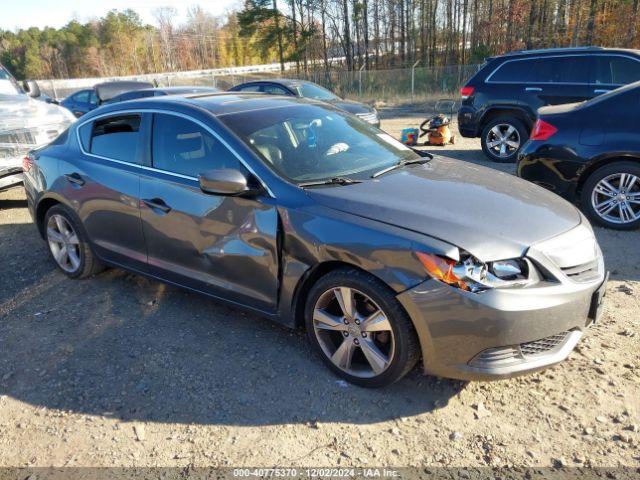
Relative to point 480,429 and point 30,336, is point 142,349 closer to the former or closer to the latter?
point 30,336

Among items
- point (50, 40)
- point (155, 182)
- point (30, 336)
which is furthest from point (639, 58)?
point (50, 40)

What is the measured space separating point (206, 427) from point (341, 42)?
141 feet

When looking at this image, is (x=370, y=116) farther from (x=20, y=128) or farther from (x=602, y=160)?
(x=20, y=128)

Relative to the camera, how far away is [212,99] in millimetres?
3951

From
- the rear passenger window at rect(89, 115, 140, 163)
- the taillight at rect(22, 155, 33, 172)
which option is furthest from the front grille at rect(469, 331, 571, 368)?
the taillight at rect(22, 155, 33, 172)

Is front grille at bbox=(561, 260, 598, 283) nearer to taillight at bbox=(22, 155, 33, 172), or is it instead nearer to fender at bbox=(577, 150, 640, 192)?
fender at bbox=(577, 150, 640, 192)

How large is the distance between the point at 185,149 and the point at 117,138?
33.5 inches

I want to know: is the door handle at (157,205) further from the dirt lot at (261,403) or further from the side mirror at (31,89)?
the side mirror at (31,89)

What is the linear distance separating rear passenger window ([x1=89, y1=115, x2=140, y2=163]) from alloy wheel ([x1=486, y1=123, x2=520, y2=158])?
7068 millimetres

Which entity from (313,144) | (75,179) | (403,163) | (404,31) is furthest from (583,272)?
(404,31)

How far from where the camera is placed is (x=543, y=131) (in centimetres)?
573

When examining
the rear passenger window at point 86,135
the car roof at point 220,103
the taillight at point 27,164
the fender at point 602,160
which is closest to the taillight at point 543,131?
the fender at point 602,160

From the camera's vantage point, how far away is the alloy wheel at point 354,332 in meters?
2.84

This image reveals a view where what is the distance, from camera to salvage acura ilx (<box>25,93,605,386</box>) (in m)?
2.58
